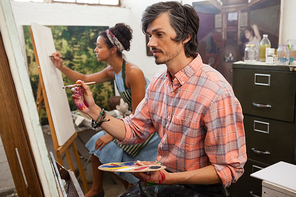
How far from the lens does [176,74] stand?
1.53 m

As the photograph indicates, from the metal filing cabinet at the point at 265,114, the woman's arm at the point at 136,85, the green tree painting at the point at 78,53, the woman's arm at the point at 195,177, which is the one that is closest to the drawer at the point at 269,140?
the metal filing cabinet at the point at 265,114

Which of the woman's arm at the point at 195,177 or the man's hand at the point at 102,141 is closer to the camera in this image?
the woman's arm at the point at 195,177

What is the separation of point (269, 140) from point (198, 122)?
1399 mm

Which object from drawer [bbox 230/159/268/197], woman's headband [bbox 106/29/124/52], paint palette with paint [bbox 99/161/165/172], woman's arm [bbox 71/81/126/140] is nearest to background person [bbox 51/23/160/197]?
woman's headband [bbox 106/29/124/52]

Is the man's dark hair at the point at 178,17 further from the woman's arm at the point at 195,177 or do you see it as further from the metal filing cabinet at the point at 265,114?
the metal filing cabinet at the point at 265,114

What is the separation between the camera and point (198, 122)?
4.72 feet

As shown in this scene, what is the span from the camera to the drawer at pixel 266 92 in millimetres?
2338

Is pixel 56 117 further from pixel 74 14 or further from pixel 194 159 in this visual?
pixel 74 14

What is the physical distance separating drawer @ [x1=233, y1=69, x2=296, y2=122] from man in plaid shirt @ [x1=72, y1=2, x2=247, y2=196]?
3.68 feet

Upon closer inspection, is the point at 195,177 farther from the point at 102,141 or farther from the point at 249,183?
the point at 249,183

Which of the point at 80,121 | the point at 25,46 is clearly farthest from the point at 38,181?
the point at 25,46

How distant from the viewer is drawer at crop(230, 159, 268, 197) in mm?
2637

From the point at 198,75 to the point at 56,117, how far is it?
4.34 feet

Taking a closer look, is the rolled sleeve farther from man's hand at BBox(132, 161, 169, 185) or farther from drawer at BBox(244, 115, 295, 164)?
drawer at BBox(244, 115, 295, 164)
